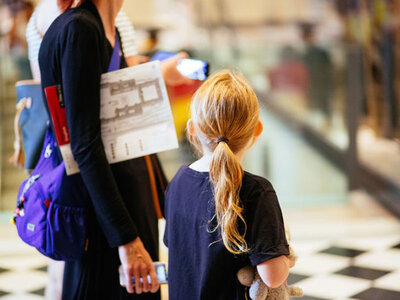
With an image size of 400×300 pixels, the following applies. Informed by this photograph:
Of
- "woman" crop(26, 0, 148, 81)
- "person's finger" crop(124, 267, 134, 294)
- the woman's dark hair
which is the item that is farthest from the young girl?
"woman" crop(26, 0, 148, 81)

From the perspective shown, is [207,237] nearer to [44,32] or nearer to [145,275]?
[145,275]

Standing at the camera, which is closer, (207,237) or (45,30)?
(207,237)

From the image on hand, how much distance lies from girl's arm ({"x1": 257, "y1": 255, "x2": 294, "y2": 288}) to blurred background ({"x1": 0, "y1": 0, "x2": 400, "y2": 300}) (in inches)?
75.1

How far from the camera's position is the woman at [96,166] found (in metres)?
1.85

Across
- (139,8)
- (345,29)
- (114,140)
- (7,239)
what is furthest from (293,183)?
(139,8)

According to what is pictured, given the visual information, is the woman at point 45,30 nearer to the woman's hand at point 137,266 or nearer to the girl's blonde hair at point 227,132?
the girl's blonde hair at point 227,132

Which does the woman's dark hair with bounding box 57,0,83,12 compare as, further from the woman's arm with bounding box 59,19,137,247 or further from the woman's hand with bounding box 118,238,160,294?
the woman's hand with bounding box 118,238,160,294

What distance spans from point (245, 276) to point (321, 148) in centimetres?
475

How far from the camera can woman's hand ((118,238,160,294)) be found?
191cm

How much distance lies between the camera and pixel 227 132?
1767mm

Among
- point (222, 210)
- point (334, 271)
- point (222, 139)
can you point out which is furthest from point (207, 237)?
point (334, 271)

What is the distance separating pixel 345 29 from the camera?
11.4 m

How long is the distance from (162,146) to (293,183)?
4612 millimetres

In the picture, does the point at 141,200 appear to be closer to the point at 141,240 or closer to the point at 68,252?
the point at 141,240
